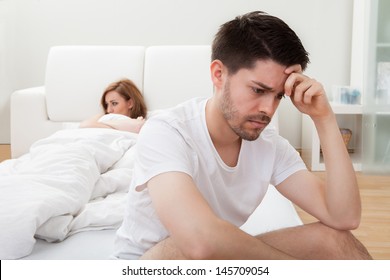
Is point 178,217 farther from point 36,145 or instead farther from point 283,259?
point 36,145

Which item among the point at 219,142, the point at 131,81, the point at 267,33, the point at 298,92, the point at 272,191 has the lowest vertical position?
the point at 272,191

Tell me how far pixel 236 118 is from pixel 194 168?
5.2 inches

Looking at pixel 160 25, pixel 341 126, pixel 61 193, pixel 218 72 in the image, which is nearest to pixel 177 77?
pixel 160 25

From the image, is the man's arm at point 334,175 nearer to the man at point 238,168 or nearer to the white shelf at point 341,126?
the man at point 238,168

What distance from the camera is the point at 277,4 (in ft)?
12.3

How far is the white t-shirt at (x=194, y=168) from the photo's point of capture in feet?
3.53

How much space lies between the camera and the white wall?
3.75m

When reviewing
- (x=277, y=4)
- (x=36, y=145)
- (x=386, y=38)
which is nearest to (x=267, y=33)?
(x=36, y=145)

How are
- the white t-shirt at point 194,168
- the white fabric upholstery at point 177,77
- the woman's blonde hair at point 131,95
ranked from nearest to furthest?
the white t-shirt at point 194,168
the woman's blonde hair at point 131,95
the white fabric upholstery at point 177,77

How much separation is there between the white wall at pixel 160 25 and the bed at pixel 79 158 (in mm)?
648

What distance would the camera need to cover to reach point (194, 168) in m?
1.13

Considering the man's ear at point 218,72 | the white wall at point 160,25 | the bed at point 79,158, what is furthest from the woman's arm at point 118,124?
the man's ear at point 218,72

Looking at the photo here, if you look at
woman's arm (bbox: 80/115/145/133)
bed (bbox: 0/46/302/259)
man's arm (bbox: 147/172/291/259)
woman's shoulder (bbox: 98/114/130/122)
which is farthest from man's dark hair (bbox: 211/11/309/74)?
woman's shoulder (bbox: 98/114/130/122)
